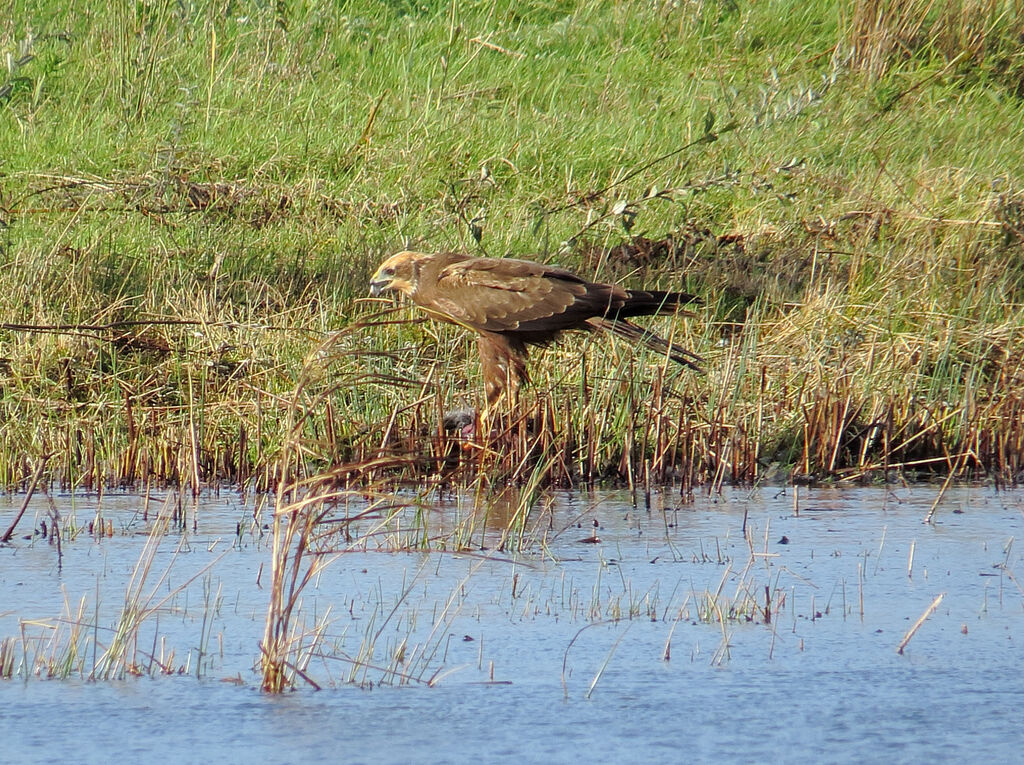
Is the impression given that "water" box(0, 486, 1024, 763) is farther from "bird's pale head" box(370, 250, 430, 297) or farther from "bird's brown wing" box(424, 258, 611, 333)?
"bird's pale head" box(370, 250, 430, 297)

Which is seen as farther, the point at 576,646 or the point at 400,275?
the point at 400,275

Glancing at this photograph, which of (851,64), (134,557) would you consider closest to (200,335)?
(134,557)

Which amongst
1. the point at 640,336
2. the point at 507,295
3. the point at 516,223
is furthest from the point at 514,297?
the point at 516,223

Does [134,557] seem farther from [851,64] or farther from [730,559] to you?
[851,64]

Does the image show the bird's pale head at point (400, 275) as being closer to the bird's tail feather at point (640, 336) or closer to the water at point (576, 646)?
the bird's tail feather at point (640, 336)

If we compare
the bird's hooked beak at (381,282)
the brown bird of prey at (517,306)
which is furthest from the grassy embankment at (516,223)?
the bird's hooked beak at (381,282)

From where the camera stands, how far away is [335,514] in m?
5.75

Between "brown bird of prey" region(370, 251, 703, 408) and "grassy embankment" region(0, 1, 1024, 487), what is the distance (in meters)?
0.17

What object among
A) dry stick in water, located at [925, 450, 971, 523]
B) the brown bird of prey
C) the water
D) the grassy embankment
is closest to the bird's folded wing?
the brown bird of prey

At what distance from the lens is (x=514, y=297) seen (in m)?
6.84

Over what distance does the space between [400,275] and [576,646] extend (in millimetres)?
3338

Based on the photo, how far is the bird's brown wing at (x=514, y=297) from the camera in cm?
675

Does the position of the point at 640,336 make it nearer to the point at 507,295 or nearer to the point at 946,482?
the point at 507,295

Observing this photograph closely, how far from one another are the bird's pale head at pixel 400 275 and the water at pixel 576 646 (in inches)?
65.6
